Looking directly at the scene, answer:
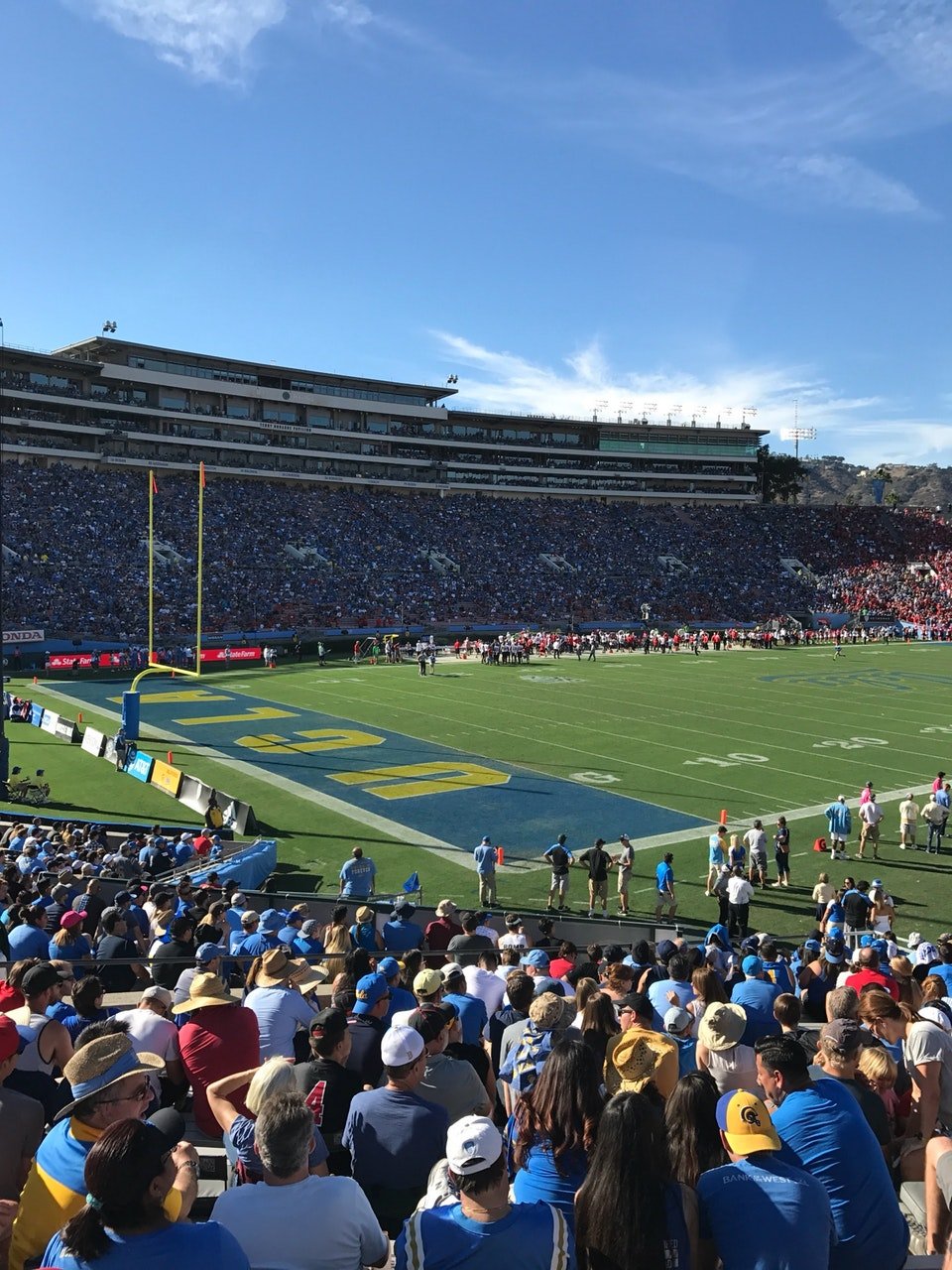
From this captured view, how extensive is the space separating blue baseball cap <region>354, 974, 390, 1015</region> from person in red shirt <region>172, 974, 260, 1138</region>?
0.71 m

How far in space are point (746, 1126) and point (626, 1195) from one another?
23.9 inches

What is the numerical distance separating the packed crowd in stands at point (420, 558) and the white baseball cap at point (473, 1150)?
1807 inches

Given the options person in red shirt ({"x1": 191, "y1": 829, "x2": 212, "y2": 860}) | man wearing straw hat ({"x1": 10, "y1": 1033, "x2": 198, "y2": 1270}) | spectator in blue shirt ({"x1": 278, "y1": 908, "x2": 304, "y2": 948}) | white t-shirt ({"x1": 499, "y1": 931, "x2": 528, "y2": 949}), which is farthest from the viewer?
person in red shirt ({"x1": 191, "y1": 829, "x2": 212, "y2": 860})

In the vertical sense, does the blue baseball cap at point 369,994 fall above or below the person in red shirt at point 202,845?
above

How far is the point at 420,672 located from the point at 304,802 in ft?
68.4

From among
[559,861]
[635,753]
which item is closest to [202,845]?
[559,861]

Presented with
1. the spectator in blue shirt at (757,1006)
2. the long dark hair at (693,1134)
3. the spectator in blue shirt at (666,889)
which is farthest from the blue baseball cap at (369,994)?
the spectator in blue shirt at (666,889)

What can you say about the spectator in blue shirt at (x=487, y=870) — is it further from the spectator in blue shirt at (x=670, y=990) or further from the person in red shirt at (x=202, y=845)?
the spectator in blue shirt at (x=670, y=990)

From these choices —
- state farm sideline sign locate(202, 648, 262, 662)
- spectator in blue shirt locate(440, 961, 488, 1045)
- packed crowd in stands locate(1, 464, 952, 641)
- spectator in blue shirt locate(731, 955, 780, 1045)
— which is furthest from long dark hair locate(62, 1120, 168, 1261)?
packed crowd in stands locate(1, 464, 952, 641)

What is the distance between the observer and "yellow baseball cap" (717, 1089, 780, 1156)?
3.40 meters

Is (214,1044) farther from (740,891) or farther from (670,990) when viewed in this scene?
(740,891)

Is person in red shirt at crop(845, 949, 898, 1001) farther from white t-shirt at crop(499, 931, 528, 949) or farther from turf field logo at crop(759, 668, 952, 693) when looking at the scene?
turf field logo at crop(759, 668, 952, 693)

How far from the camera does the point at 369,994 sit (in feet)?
19.1

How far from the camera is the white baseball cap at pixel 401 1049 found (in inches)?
166
